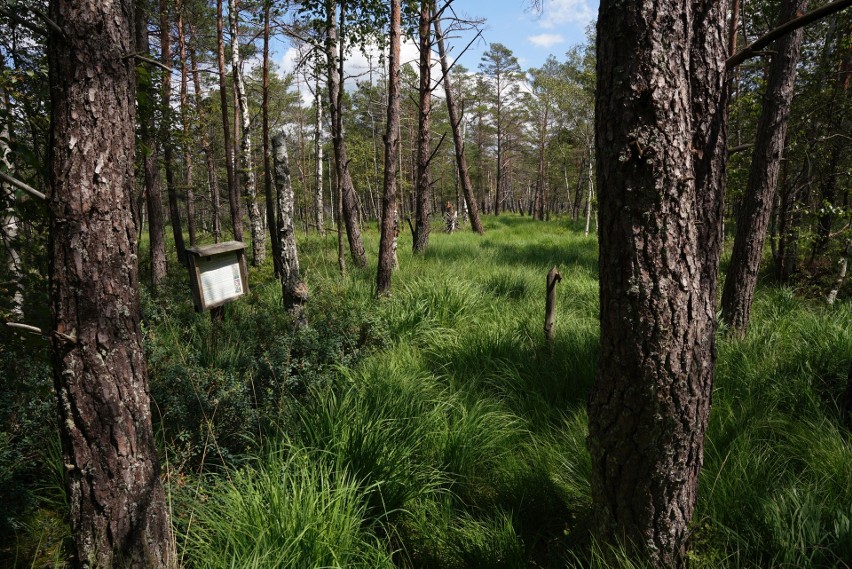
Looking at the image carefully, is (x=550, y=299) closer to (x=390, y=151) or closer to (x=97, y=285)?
(x=97, y=285)

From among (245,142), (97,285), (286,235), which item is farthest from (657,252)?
(245,142)

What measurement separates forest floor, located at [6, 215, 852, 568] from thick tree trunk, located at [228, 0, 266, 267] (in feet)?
18.4

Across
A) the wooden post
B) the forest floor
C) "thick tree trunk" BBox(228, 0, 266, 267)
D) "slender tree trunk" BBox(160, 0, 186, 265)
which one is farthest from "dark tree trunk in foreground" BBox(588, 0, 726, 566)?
"thick tree trunk" BBox(228, 0, 266, 267)

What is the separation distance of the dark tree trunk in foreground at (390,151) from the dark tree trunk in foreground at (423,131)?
1.37 metres

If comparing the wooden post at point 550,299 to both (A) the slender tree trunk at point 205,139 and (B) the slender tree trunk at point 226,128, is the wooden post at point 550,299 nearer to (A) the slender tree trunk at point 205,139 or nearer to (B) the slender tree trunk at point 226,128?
(B) the slender tree trunk at point 226,128

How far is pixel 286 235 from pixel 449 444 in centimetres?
362

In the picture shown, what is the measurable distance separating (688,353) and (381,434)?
1751mm

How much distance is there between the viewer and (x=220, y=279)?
439 centimetres

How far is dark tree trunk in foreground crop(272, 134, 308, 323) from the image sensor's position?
5320mm

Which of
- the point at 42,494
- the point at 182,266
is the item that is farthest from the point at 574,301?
the point at 182,266

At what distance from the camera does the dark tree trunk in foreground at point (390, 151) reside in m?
5.96

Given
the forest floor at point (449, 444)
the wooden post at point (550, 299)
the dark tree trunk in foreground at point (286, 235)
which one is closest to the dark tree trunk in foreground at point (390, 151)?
the forest floor at point (449, 444)

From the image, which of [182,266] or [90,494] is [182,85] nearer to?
[182,266]

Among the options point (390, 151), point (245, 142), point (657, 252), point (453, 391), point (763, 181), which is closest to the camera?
point (657, 252)
